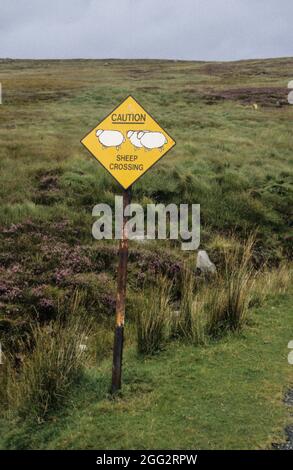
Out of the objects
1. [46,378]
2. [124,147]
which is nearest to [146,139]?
[124,147]

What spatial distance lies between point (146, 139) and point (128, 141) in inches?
7.8

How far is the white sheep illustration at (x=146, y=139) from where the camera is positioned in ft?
17.4

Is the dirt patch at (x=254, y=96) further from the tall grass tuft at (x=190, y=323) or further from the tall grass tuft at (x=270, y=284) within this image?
the tall grass tuft at (x=190, y=323)

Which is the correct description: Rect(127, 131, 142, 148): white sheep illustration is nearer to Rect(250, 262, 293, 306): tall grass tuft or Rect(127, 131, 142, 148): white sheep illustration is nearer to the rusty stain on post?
the rusty stain on post

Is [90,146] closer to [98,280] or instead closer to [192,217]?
[98,280]

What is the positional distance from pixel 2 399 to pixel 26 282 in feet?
11.8

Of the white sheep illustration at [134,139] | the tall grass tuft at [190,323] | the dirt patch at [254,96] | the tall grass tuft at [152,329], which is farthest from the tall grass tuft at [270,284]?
the dirt patch at [254,96]

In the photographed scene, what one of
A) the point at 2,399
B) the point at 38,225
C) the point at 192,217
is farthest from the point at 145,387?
the point at 192,217

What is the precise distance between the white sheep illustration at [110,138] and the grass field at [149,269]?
2696 millimetres

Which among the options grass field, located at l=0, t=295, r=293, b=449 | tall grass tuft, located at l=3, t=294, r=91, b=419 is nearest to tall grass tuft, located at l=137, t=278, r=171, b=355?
grass field, located at l=0, t=295, r=293, b=449

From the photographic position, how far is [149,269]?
1055cm

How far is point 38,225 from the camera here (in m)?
11.8

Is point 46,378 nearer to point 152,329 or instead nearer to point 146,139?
point 152,329

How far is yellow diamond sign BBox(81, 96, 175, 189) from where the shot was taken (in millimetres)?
5266
